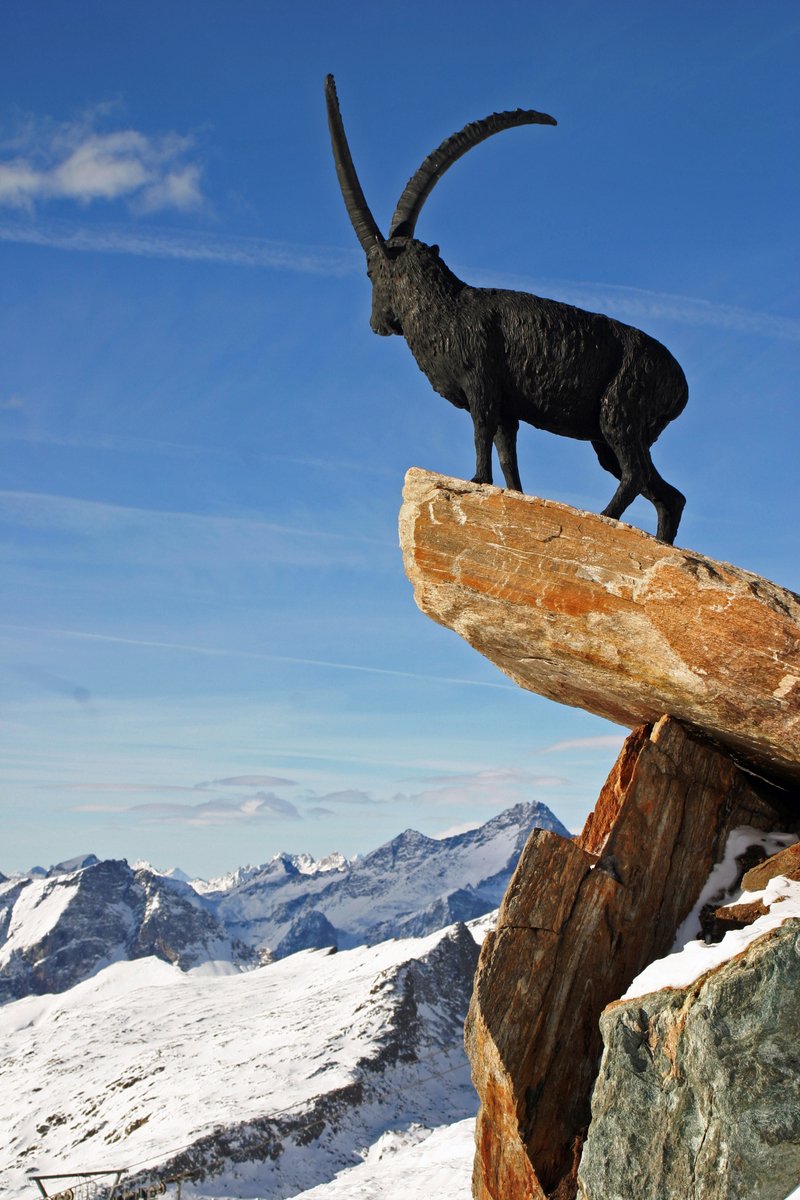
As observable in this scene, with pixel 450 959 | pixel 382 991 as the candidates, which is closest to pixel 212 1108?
pixel 382 991

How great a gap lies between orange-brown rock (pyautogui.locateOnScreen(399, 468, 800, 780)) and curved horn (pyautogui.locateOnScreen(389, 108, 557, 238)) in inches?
165

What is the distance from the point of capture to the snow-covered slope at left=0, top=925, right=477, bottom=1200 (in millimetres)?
68312

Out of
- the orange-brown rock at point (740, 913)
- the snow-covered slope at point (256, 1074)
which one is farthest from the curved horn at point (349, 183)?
the snow-covered slope at point (256, 1074)

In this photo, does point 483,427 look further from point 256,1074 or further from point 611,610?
point 256,1074

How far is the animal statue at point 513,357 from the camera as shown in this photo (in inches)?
602

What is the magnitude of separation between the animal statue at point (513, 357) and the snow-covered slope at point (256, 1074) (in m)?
47.4

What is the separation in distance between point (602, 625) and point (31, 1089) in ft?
310

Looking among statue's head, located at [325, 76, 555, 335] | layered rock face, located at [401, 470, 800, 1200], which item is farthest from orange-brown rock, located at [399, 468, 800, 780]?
statue's head, located at [325, 76, 555, 335]

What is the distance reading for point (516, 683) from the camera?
664 inches

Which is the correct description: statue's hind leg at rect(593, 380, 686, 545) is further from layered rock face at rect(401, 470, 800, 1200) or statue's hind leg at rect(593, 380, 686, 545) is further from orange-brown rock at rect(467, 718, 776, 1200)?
orange-brown rock at rect(467, 718, 776, 1200)

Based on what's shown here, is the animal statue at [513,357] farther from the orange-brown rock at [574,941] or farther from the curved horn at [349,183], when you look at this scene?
the orange-brown rock at [574,941]

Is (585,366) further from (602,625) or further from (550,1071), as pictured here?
(550,1071)

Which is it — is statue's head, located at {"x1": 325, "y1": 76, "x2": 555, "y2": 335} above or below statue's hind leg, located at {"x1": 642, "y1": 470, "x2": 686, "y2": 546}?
above

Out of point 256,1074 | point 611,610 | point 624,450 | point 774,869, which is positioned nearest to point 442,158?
point 624,450
